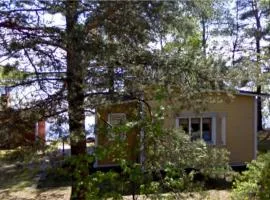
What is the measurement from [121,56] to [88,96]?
85 centimetres

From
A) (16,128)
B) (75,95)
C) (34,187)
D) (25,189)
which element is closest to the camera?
(16,128)

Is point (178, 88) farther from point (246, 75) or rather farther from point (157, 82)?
point (246, 75)

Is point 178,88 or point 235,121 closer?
point 178,88

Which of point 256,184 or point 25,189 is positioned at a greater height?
point 256,184

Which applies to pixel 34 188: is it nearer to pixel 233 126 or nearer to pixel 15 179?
pixel 15 179

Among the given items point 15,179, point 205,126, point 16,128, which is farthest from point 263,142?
point 16,128

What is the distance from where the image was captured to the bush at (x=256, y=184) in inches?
339

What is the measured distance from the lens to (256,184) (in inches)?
343

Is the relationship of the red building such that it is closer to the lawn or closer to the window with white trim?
the window with white trim

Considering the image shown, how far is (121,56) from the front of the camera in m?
7.57

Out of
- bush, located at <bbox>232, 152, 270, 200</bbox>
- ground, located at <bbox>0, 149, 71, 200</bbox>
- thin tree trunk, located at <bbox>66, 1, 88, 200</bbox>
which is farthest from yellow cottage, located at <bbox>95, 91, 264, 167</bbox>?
thin tree trunk, located at <bbox>66, 1, 88, 200</bbox>

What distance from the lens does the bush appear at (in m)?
8.61

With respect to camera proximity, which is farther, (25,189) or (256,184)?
(25,189)

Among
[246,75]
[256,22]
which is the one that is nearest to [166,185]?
[246,75]
